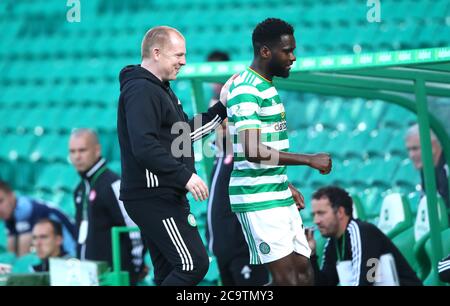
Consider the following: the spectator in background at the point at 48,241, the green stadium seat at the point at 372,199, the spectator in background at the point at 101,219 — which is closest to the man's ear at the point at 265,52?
the spectator in background at the point at 101,219

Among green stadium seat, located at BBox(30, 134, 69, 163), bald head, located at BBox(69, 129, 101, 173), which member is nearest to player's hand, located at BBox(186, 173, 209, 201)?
bald head, located at BBox(69, 129, 101, 173)

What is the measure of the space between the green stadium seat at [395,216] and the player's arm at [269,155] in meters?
2.28

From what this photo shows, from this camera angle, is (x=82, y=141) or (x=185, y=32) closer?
(x=82, y=141)

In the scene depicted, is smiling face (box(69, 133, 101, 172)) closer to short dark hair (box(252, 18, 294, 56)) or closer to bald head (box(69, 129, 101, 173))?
bald head (box(69, 129, 101, 173))

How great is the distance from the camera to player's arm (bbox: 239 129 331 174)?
446cm

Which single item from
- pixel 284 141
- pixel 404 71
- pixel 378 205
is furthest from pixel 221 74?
pixel 378 205

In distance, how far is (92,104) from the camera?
11.2 meters

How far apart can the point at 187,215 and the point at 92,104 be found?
6.76 m

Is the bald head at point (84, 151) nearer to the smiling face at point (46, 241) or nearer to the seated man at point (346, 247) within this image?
the smiling face at point (46, 241)

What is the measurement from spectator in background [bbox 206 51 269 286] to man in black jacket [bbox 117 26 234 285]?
1855mm

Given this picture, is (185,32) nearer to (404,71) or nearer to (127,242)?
(127,242)

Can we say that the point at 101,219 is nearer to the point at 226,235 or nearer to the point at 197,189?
the point at 226,235

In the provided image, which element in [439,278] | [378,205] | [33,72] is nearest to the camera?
[439,278]

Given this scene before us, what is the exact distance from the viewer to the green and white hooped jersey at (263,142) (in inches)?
182
